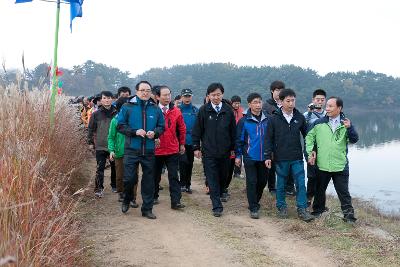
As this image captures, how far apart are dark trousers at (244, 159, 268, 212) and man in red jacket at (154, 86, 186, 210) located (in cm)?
93

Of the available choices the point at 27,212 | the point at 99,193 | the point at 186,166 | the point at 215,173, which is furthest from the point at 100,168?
the point at 27,212

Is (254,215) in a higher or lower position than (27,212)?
lower

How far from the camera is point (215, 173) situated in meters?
5.46

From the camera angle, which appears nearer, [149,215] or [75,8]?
[149,215]

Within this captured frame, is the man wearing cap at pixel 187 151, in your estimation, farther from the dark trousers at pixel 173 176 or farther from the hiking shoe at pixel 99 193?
the hiking shoe at pixel 99 193

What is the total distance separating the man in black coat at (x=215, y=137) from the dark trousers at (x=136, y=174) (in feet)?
2.71

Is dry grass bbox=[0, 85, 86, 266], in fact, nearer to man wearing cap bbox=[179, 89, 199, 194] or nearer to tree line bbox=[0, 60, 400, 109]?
man wearing cap bbox=[179, 89, 199, 194]

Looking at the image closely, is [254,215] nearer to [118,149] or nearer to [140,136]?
[140,136]

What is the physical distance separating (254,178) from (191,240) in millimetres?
1470

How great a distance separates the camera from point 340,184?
505 centimetres

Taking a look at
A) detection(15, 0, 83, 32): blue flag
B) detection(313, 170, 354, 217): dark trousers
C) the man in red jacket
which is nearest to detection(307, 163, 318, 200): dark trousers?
detection(313, 170, 354, 217): dark trousers

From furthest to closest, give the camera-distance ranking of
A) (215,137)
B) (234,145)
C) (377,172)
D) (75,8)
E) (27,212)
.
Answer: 1. (377,172)
2. (75,8)
3. (234,145)
4. (215,137)
5. (27,212)

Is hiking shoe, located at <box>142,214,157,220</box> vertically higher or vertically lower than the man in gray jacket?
lower

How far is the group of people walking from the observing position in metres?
4.96
